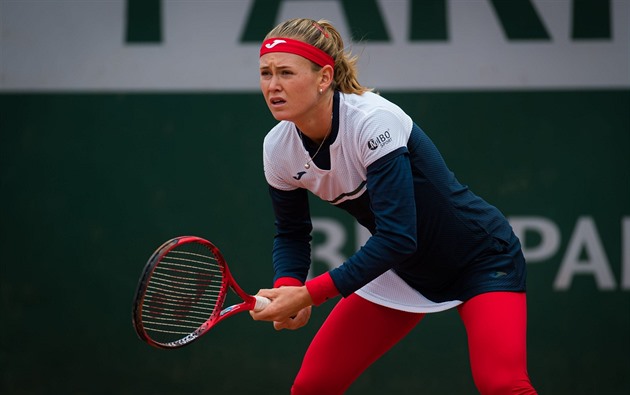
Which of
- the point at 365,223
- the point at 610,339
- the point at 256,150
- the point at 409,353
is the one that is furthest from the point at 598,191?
the point at 365,223

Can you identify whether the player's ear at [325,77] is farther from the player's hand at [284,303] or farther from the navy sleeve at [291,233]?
the player's hand at [284,303]

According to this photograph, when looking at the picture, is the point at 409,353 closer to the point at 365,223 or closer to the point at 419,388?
the point at 419,388

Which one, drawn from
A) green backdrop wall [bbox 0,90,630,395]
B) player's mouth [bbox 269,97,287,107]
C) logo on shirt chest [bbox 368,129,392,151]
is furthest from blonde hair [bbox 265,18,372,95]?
green backdrop wall [bbox 0,90,630,395]

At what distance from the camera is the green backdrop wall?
14.6 ft

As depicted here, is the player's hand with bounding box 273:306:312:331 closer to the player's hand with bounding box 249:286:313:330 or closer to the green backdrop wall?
the player's hand with bounding box 249:286:313:330

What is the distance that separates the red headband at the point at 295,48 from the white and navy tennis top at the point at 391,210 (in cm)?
14

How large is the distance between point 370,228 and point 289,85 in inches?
23.6

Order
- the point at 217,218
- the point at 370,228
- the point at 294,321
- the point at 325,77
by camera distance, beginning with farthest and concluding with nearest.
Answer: the point at 217,218 → the point at 370,228 → the point at 294,321 → the point at 325,77

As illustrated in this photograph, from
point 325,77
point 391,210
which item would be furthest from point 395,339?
point 325,77

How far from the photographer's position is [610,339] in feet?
14.9

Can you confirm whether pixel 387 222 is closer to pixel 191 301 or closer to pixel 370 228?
pixel 370 228

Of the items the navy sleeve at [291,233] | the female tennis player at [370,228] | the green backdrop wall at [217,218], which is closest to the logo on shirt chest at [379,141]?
the female tennis player at [370,228]

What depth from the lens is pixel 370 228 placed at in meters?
2.96

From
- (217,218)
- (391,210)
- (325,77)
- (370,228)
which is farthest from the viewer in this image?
(217,218)
